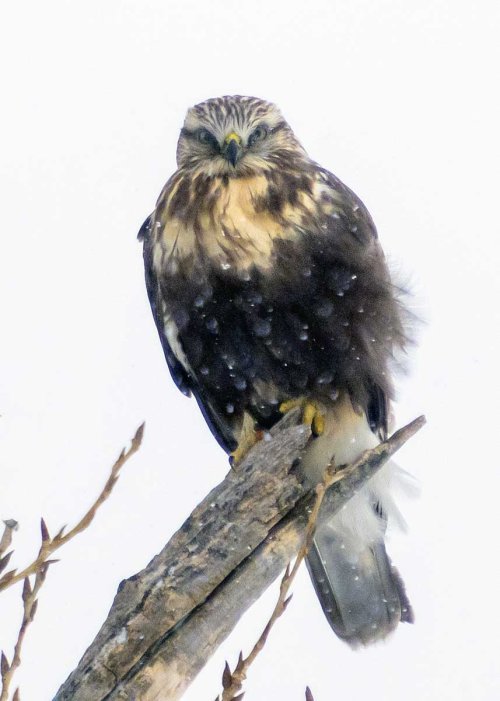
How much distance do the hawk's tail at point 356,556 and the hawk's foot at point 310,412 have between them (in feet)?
0.25

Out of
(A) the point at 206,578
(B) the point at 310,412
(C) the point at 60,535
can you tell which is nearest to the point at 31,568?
(C) the point at 60,535

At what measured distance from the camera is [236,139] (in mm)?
3758

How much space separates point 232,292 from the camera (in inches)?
138

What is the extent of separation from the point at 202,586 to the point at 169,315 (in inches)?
51.8

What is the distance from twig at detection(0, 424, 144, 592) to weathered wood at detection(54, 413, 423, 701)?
110 centimetres

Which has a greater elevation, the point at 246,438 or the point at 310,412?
the point at 246,438

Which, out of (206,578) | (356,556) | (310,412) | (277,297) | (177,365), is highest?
(177,365)

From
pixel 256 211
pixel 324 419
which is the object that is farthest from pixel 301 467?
pixel 256 211

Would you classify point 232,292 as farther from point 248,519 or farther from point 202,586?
point 202,586

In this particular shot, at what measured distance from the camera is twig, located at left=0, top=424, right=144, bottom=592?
50.4 inches

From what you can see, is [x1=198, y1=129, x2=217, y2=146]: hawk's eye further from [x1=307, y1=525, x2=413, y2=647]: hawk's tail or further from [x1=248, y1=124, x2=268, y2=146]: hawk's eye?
[x1=307, y1=525, x2=413, y2=647]: hawk's tail

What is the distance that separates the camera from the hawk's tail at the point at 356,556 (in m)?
3.78

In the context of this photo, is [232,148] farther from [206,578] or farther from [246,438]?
[206,578]

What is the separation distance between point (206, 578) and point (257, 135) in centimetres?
189
